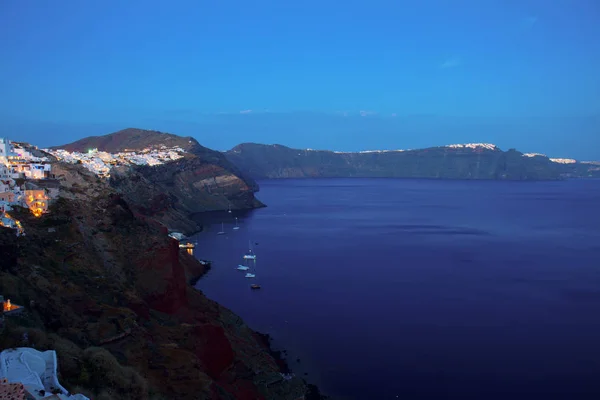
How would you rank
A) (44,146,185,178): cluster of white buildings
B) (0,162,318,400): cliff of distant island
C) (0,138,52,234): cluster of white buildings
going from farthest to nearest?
(44,146,185,178): cluster of white buildings
(0,138,52,234): cluster of white buildings
(0,162,318,400): cliff of distant island

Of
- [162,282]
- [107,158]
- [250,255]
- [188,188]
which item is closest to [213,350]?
[162,282]

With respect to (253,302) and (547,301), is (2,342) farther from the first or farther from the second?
(547,301)

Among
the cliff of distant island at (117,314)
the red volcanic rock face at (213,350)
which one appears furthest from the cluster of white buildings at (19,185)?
the red volcanic rock face at (213,350)

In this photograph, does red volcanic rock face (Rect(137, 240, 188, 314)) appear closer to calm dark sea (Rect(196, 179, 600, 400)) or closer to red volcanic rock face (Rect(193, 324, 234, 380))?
red volcanic rock face (Rect(193, 324, 234, 380))

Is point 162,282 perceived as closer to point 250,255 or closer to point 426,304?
point 426,304

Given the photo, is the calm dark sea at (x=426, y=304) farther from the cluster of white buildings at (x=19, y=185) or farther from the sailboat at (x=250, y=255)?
the cluster of white buildings at (x=19, y=185)

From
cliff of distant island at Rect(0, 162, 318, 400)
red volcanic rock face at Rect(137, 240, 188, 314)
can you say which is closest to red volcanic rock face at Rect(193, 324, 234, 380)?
cliff of distant island at Rect(0, 162, 318, 400)

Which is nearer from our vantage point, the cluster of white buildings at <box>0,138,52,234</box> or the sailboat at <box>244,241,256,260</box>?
the cluster of white buildings at <box>0,138,52,234</box>
